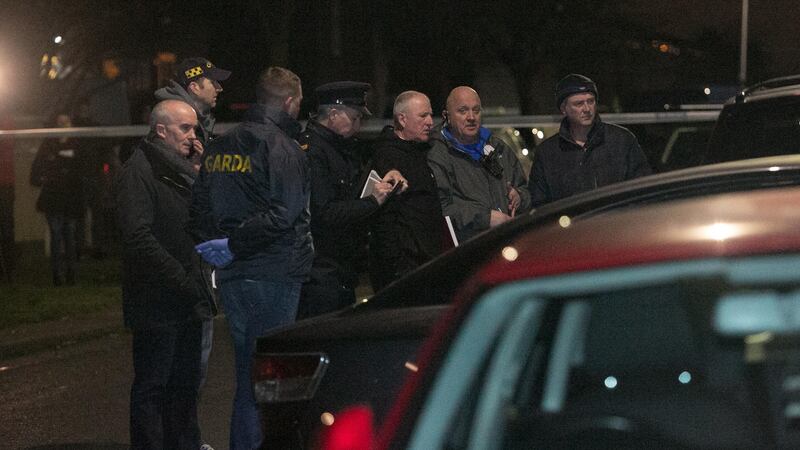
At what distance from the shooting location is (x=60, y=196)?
1738 centimetres

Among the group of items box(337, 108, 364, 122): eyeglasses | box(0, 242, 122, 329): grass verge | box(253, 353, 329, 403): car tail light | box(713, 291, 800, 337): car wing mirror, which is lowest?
box(0, 242, 122, 329): grass verge

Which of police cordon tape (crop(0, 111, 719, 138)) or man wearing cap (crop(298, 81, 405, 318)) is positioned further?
police cordon tape (crop(0, 111, 719, 138))

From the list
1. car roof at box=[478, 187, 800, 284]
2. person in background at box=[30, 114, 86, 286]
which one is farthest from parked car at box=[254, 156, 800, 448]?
person in background at box=[30, 114, 86, 286]

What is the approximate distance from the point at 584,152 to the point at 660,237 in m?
5.85

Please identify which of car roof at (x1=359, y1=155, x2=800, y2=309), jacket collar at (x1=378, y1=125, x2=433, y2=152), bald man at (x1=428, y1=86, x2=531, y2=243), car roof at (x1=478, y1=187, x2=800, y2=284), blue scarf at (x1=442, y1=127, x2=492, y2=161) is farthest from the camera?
blue scarf at (x1=442, y1=127, x2=492, y2=161)

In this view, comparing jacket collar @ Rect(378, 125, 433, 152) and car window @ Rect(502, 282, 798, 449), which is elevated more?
jacket collar @ Rect(378, 125, 433, 152)

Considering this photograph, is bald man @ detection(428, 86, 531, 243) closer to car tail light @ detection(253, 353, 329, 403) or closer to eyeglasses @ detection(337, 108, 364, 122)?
eyeglasses @ detection(337, 108, 364, 122)

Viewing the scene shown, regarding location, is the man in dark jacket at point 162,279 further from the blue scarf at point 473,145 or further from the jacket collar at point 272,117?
the blue scarf at point 473,145

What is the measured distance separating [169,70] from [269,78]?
25.4m

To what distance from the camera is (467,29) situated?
3981 centimetres

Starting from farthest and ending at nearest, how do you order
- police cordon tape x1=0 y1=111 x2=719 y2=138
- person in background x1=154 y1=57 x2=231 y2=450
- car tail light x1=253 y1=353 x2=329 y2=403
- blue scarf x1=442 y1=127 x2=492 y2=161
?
police cordon tape x1=0 y1=111 x2=719 y2=138, blue scarf x1=442 y1=127 x2=492 y2=161, person in background x1=154 y1=57 x2=231 y2=450, car tail light x1=253 y1=353 x2=329 y2=403

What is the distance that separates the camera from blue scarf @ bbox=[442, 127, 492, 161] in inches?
320

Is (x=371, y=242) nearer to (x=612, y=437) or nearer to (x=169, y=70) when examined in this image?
(x=612, y=437)

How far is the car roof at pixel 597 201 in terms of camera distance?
297cm
